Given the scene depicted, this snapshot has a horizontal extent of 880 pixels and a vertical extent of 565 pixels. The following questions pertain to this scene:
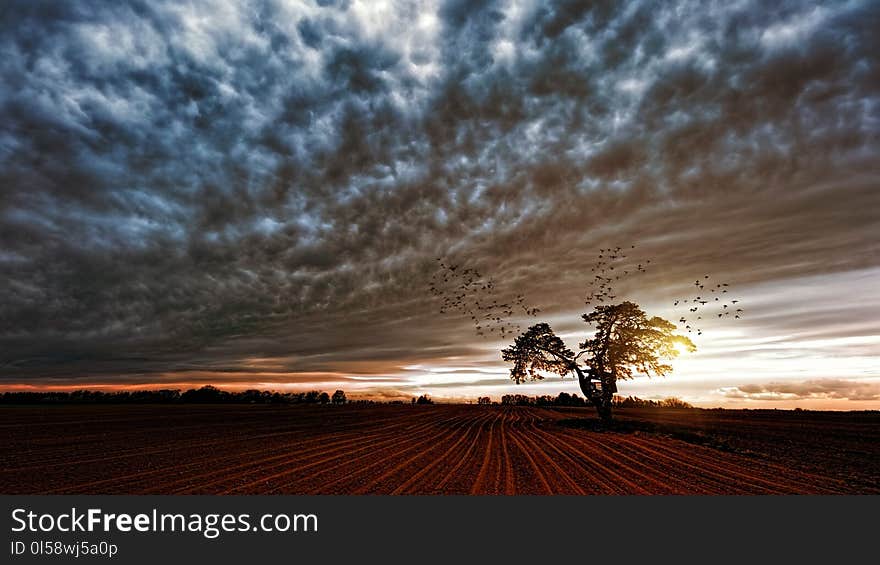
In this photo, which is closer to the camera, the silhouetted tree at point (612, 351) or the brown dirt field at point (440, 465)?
the brown dirt field at point (440, 465)

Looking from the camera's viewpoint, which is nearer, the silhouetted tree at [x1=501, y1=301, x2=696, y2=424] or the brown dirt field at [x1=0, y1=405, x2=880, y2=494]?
the brown dirt field at [x1=0, y1=405, x2=880, y2=494]

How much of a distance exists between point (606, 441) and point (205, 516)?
69.0 ft

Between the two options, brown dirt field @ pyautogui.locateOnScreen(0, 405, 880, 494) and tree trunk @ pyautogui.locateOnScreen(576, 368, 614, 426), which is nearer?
brown dirt field @ pyautogui.locateOnScreen(0, 405, 880, 494)

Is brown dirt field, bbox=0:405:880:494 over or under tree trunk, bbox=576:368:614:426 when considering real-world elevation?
under

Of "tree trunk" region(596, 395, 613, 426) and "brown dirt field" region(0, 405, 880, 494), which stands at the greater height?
A: "tree trunk" region(596, 395, 613, 426)

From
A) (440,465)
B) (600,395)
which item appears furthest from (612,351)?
(440,465)

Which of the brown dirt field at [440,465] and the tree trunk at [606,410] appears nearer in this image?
the brown dirt field at [440,465]

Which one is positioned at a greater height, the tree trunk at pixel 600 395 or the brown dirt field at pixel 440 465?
the tree trunk at pixel 600 395

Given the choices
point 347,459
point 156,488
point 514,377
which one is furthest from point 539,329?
point 156,488

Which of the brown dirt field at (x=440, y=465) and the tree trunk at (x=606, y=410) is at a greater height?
the tree trunk at (x=606, y=410)

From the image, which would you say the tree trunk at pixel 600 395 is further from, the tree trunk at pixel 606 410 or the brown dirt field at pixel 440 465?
the brown dirt field at pixel 440 465

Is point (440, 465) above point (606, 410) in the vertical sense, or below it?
below

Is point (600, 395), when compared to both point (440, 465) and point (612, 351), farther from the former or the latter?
point (440, 465)

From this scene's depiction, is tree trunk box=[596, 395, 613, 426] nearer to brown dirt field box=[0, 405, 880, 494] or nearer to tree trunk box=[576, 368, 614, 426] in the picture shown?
tree trunk box=[576, 368, 614, 426]
